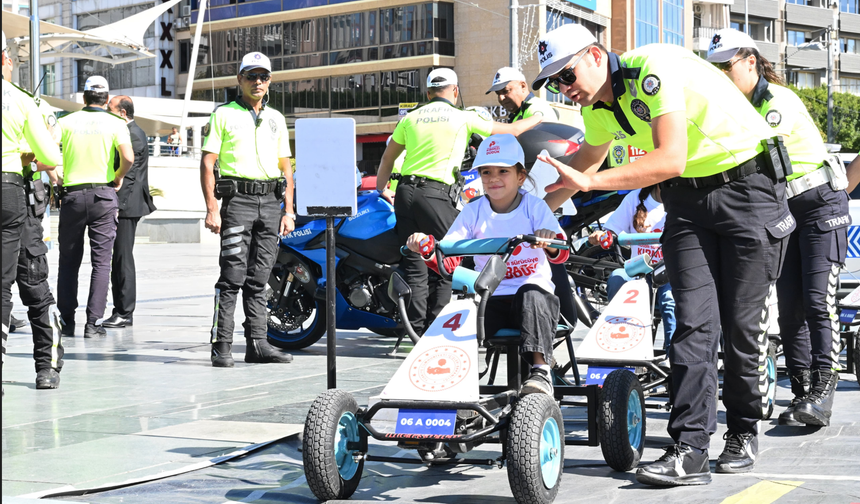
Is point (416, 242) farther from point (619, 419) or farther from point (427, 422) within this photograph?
point (619, 419)

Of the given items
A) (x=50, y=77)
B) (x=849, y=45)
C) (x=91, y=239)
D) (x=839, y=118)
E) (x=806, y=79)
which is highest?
(x=849, y=45)

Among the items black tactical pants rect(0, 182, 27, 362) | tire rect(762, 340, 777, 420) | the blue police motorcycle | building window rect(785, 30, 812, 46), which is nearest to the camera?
tire rect(762, 340, 777, 420)

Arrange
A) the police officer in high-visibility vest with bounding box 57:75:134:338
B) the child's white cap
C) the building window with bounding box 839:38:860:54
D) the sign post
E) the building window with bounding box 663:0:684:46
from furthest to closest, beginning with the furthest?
the building window with bounding box 839:38:860:54
the building window with bounding box 663:0:684:46
the police officer in high-visibility vest with bounding box 57:75:134:338
the sign post
the child's white cap

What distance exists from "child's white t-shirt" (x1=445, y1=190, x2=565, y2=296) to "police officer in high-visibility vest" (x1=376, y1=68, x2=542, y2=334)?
2494mm

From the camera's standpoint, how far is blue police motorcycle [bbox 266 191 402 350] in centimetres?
822

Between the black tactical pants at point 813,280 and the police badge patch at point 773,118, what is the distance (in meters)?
0.49

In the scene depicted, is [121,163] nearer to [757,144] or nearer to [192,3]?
[757,144]

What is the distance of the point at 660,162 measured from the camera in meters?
4.10

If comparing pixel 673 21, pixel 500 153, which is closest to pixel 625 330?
pixel 500 153

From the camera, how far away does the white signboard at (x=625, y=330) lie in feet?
17.7

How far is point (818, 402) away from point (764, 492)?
1585 mm

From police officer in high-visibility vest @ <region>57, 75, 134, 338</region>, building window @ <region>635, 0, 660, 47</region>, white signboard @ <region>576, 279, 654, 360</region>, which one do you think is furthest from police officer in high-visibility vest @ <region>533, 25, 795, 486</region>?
building window @ <region>635, 0, 660, 47</region>

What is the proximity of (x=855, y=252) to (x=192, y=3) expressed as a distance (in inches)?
1993

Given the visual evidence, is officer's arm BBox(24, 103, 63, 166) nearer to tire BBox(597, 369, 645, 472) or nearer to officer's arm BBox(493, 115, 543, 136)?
officer's arm BBox(493, 115, 543, 136)
